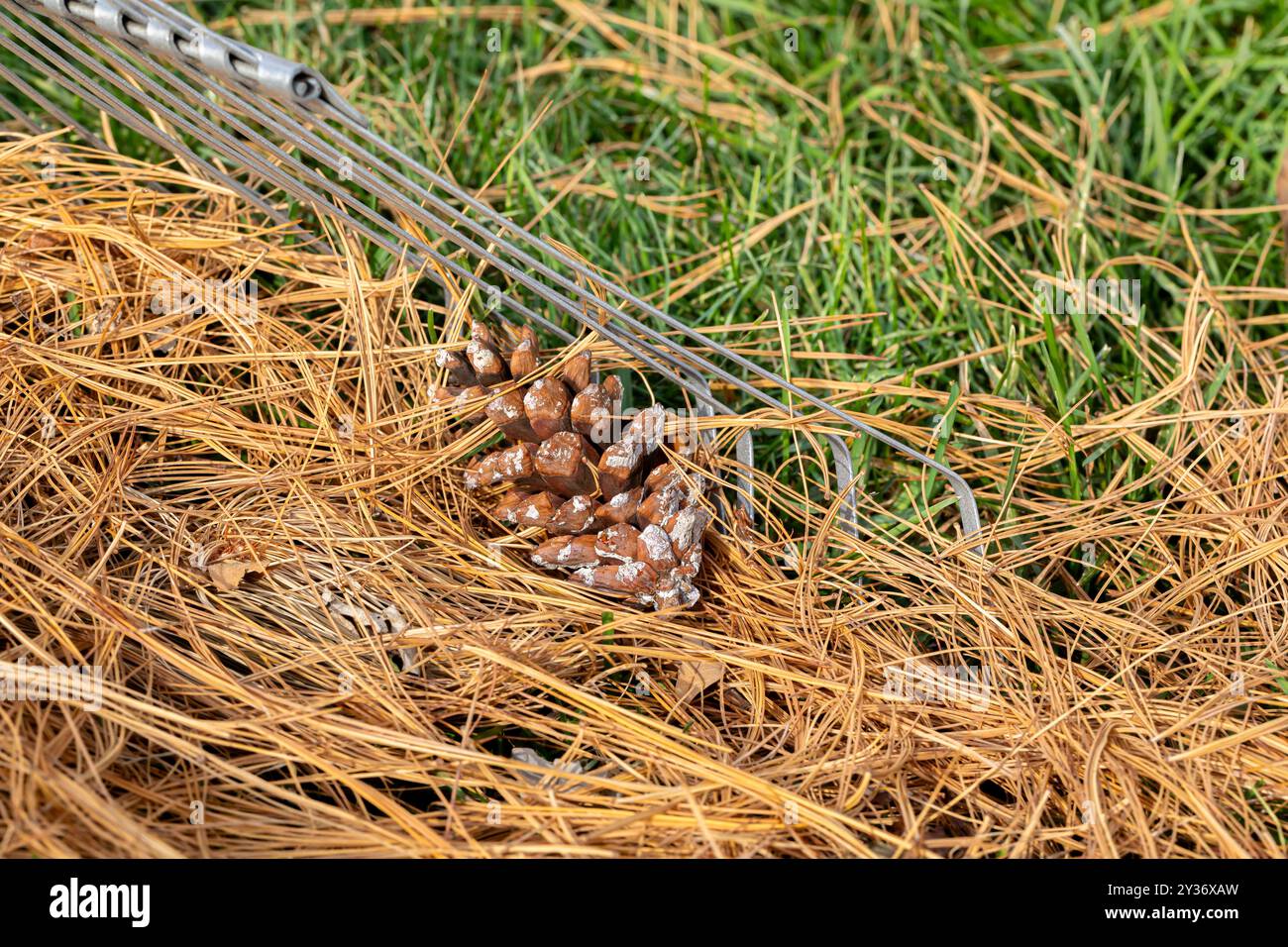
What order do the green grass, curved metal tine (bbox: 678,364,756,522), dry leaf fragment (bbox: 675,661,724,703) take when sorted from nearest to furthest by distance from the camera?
1. dry leaf fragment (bbox: 675,661,724,703)
2. curved metal tine (bbox: 678,364,756,522)
3. the green grass

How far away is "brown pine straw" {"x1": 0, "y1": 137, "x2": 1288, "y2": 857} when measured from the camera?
3.43 feet

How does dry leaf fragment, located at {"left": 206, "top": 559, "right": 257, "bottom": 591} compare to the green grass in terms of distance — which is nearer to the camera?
dry leaf fragment, located at {"left": 206, "top": 559, "right": 257, "bottom": 591}

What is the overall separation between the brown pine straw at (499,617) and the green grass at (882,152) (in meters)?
0.08

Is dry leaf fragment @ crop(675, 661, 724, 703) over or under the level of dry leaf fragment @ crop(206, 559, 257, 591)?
under

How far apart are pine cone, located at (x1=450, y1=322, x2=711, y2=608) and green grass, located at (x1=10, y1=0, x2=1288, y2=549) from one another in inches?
11.2

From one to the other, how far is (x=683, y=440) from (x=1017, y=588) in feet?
1.46

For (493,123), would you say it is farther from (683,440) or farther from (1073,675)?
(1073,675)

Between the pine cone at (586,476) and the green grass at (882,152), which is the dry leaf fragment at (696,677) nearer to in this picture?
the pine cone at (586,476)

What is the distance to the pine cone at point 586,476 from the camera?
1241 mm

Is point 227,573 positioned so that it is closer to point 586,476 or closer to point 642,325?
point 586,476

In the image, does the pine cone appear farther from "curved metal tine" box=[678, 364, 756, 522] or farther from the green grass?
the green grass

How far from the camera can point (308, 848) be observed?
100 centimetres

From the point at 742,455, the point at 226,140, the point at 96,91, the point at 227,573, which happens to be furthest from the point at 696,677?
the point at 96,91

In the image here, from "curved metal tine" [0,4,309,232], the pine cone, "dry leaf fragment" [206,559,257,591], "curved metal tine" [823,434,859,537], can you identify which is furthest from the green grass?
"dry leaf fragment" [206,559,257,591]
